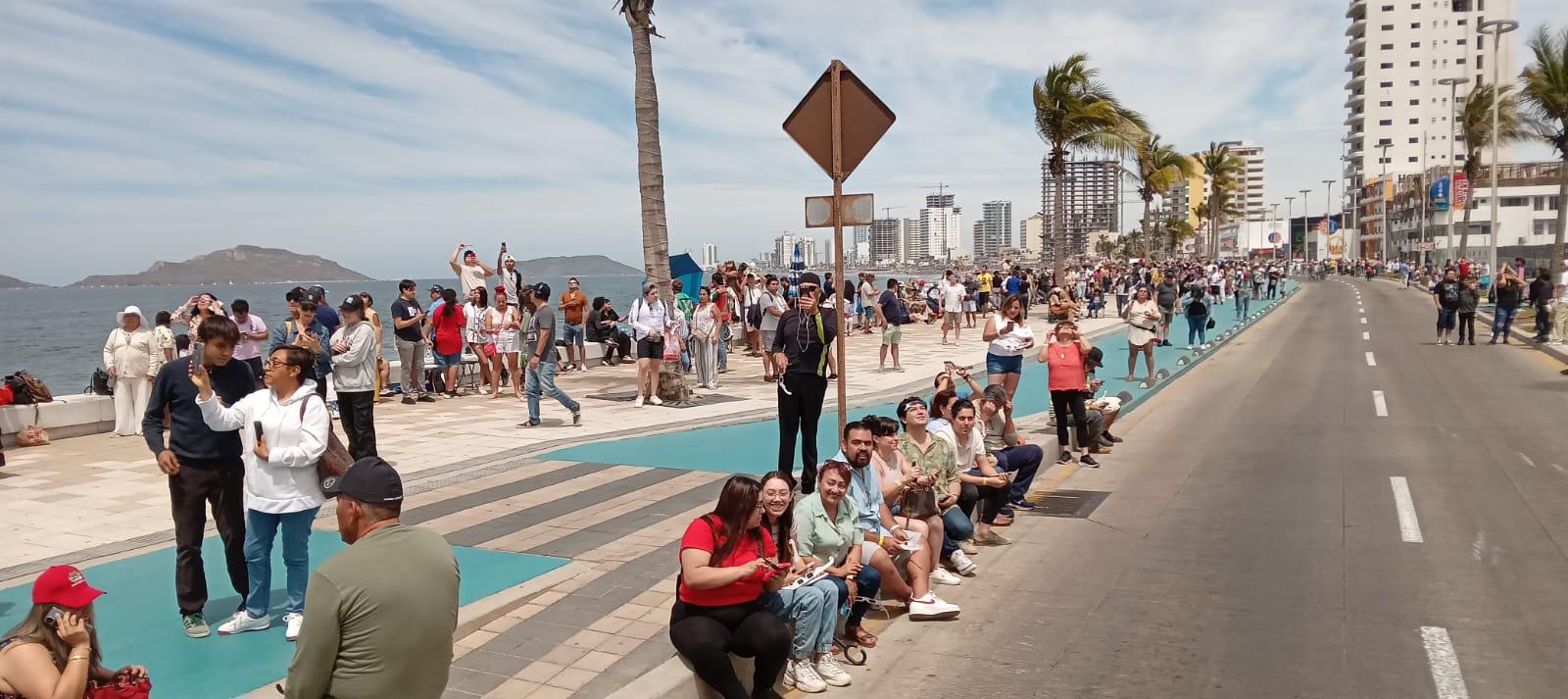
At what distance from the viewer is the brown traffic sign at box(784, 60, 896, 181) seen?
7.00 metres

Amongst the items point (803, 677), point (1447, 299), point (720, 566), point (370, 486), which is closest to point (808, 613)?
point (803, 677)

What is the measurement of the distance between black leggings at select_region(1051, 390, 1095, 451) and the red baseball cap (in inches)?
367

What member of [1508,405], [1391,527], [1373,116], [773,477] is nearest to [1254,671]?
[773,477]

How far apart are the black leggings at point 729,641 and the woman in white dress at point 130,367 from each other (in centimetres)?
1049

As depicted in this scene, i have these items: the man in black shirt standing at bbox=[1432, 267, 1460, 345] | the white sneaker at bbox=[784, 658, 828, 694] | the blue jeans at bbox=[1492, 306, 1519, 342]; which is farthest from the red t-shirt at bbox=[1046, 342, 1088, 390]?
the blue jeans at bbox=[1492, 306, 1519, 342]

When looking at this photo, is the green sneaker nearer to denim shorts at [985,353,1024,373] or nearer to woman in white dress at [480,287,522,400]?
denim shorts at [985,353,1024,373]

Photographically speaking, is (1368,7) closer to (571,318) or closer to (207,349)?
(571,318)

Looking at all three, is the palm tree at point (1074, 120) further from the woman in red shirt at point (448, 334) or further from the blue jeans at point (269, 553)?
the blue jeans at point (269, 553)

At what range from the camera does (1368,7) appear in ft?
405

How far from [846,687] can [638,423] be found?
8636 millimetres

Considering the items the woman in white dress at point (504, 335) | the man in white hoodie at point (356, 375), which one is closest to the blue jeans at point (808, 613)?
the man in white hoodie at point (356, 375)

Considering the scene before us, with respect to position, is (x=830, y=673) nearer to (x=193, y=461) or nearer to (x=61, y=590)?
(x=61, y=590)

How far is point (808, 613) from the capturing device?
5.34 metres

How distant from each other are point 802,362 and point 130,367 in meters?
9.05
